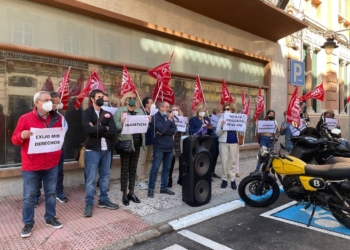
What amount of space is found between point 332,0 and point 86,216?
55.2ft

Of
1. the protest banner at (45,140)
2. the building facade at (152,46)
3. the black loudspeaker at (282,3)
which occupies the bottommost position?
the protest banner at (45,140)

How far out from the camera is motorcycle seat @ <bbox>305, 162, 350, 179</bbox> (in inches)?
156

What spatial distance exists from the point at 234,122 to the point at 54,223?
3853 millimetres

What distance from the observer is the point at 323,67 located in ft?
49.2

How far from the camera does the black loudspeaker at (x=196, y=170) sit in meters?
4.83

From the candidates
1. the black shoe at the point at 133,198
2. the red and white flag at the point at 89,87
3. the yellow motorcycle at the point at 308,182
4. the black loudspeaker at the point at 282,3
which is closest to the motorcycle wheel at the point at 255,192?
the yellow motorcycle at the point at 308,182

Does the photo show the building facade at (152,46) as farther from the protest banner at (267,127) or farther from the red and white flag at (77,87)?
the protest banner at (267,127)

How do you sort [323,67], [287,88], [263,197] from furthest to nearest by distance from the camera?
[323,67] < [287,88] < [263,197]

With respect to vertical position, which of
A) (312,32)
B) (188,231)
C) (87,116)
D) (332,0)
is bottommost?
(188,231)

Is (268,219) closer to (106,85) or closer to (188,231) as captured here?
(188,231)

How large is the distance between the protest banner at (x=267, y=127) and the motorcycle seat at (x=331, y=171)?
10.8ft

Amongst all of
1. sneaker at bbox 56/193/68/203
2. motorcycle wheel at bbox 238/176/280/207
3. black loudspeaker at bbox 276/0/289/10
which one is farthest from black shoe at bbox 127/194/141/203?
black loudspeaker at bbox 276/0/289/10

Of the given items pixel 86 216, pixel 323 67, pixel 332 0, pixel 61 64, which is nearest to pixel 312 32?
pixel 323 67

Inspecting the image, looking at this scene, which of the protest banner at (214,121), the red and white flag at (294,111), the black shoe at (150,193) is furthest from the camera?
the red and white flag at (294,111)
